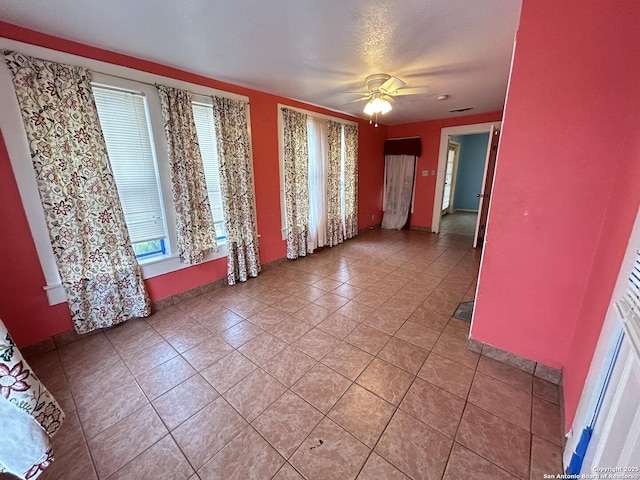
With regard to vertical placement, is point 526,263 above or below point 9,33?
below

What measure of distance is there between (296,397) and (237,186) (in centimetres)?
226

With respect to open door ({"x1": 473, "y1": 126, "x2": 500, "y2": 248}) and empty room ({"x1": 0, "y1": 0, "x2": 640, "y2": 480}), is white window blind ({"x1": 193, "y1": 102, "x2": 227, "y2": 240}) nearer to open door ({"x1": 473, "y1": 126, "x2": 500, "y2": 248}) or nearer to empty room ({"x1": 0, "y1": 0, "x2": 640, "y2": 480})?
empty room ({"x1": 0, "y1": 0, "x2": 640, "y2": 480})

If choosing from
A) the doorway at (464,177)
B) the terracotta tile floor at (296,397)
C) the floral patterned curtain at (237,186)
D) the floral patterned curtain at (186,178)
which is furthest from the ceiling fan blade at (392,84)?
the doorway at (464,177)

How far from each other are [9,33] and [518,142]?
330cm

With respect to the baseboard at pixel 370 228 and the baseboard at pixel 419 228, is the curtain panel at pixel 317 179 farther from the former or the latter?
the baseboard at pixel 419 228

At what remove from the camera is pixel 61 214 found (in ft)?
6.24

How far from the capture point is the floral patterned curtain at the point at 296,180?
3.48 meters

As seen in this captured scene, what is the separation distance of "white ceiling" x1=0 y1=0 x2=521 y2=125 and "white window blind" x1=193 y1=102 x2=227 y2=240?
37cm

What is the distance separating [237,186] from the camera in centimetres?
295

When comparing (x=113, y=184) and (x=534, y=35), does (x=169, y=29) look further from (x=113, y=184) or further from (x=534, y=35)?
(x=534, y=35)

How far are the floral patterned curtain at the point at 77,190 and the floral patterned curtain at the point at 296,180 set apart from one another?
194cm

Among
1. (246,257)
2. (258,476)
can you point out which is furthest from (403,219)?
(258,476)

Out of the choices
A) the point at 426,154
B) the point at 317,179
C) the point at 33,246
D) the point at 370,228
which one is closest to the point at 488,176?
the point at 426,154

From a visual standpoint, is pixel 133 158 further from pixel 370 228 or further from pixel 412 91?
pixel 370 228
